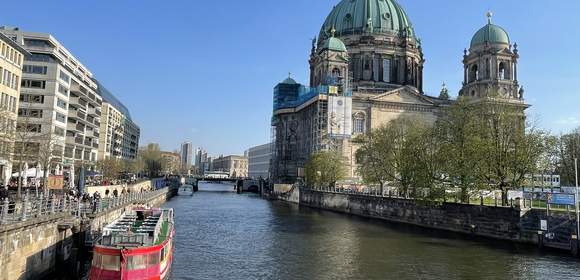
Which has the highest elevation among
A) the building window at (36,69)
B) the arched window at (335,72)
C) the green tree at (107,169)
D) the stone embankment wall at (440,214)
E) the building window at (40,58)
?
the arched window at (335,72)

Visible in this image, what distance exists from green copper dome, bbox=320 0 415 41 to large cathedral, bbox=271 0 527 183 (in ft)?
0.88

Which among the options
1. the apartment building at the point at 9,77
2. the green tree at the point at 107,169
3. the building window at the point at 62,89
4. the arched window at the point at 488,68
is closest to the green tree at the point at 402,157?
the arched window at the point at 488,68

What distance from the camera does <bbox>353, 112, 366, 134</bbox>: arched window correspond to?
11969 centimetres

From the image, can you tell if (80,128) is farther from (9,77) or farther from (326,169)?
(326,169)

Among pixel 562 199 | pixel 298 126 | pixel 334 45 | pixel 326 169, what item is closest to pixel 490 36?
pixel 334 45

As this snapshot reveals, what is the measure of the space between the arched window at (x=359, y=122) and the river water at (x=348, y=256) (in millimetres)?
63620

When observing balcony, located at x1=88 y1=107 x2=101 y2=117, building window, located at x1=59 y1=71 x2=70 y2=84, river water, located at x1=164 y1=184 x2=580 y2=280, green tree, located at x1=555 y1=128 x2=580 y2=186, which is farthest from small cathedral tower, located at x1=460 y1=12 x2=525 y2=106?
balcony, located at x1=88 y1=107 x2=101 y2=117

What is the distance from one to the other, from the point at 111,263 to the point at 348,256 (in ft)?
65.0

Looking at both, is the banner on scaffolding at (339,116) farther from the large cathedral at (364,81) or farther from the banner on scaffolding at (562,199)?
the banner on scaffolding at (562,199)

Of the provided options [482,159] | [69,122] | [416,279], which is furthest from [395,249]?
[69,122]

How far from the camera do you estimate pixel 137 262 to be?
23.5 metres

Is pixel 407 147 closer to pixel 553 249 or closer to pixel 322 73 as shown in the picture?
pixel 553 249

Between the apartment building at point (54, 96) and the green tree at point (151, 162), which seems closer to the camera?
the apartment building at point (54, 96)

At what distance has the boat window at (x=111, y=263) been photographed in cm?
2305
